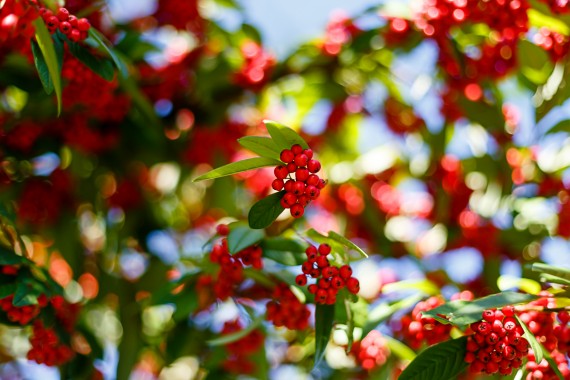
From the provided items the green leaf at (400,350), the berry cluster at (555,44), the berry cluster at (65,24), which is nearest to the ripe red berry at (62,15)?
the berry cluster at (65,24)

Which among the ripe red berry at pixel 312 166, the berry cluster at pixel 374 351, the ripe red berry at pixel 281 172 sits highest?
the ripe red berry at pixel 312 166

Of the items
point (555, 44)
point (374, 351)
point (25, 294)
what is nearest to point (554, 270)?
point (374, 351)

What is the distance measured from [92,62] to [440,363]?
3.77 ft

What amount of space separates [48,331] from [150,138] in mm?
1148

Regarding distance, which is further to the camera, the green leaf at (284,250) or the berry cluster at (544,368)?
the green leaf at (284,250)

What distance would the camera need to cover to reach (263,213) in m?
1.77

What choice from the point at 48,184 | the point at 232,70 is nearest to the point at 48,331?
the point at 48,184

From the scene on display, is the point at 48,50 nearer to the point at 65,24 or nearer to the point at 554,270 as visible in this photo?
the point at 65,24

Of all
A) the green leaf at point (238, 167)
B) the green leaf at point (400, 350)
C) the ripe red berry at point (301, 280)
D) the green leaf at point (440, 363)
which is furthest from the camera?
the green leaf at point (400, 350)

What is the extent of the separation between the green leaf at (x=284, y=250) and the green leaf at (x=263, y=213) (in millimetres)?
207

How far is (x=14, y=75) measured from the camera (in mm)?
2430

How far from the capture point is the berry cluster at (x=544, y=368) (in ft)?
6.07

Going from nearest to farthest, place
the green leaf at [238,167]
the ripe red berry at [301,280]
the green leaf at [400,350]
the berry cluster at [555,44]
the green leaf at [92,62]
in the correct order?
the green leaf at [238,167] < the ripe red berry at [301,280] < the green leaf at [92,62] < the green leaf at [400,350] < the berry cluster at [555,44]

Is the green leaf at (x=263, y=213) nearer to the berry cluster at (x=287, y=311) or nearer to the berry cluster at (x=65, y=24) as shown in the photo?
the berry cluster at (x=287, y=311)
